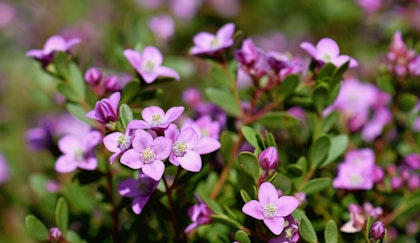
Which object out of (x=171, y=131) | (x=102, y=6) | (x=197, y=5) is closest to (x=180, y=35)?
(x=197, y=5)

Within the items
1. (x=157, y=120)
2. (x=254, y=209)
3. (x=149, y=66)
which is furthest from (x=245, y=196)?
(x=149, y=66)

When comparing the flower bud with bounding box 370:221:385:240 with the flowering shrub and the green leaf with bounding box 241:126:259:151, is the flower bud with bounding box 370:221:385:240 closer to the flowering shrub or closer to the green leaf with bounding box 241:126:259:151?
the flowering shrub

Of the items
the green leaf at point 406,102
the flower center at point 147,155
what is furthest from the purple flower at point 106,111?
the green leaf at point 406,102

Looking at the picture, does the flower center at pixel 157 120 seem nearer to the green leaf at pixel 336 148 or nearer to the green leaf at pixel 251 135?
the green leaf at pixel 251 135

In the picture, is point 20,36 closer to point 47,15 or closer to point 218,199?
point 47,15

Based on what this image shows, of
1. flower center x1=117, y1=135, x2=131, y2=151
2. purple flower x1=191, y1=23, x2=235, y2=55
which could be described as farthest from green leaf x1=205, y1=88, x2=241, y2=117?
flower center x1=117, y1=135, x2=131, y2=151

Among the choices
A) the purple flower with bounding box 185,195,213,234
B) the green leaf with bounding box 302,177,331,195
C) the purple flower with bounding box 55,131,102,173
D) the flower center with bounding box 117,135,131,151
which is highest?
the flower center with bounding box 117,135,131,151

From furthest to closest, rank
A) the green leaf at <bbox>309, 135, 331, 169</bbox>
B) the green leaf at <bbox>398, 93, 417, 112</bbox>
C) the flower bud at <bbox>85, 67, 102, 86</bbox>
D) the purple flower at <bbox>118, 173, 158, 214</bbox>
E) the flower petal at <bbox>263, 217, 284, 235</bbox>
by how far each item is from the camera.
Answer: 1. the green leaf at <bbox>398, 93, 417, 112</bbox>
2. the flower bud at <bbox>85, 67, 102, 86</bbox>
3. the green leaf at <bbox>309, 135, 331, 169</bbox>
4. the purple flower at <bbox>118, 173, 158, 214</bbox>
5. the flower petal at <bbox>263, 217, 284, 235</bbox>
